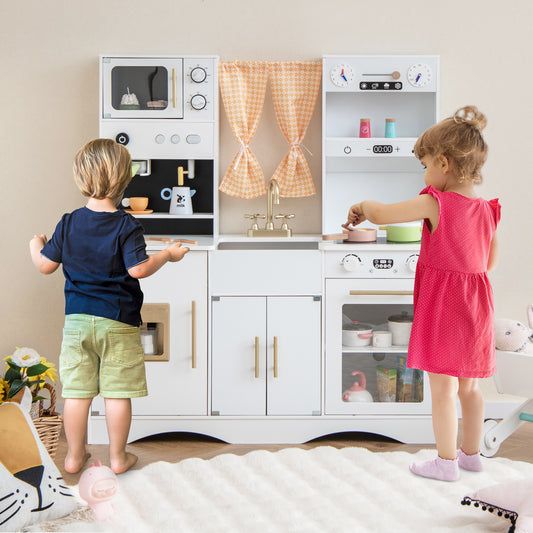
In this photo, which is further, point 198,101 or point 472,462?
point 198,101

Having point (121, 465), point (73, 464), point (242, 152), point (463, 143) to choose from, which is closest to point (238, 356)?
point (121, 465)

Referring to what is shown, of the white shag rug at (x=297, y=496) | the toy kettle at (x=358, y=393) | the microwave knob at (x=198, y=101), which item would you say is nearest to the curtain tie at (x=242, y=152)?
the microwave knob at (x=198, y=101)

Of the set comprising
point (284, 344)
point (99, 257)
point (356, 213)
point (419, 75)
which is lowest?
point (284, 344)

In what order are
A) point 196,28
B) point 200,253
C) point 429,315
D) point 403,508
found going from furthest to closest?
point 196,28, point 200,253, point 429,315, point 403,508

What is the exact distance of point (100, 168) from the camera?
2096 mm

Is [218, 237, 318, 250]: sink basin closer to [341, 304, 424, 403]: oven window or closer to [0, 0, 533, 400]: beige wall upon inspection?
[341, 304, 424, 403]: oven window

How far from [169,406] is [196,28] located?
1696 millimetres

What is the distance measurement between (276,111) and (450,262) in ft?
4.23

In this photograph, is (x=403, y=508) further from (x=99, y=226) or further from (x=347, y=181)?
(x=347, y=181)

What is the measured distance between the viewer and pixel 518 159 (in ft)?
10.2

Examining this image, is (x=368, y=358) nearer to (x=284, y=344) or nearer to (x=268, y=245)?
(x=284, y=344)

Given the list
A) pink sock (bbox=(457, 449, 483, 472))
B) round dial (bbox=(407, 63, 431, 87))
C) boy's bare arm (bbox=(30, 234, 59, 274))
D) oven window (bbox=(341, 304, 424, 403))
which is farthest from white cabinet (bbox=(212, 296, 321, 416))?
round dial (bbox=(407, 63, 431, 87))

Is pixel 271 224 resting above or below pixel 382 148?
below

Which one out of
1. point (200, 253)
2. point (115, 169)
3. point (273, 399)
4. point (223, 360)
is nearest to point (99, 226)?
point (115, 169)
